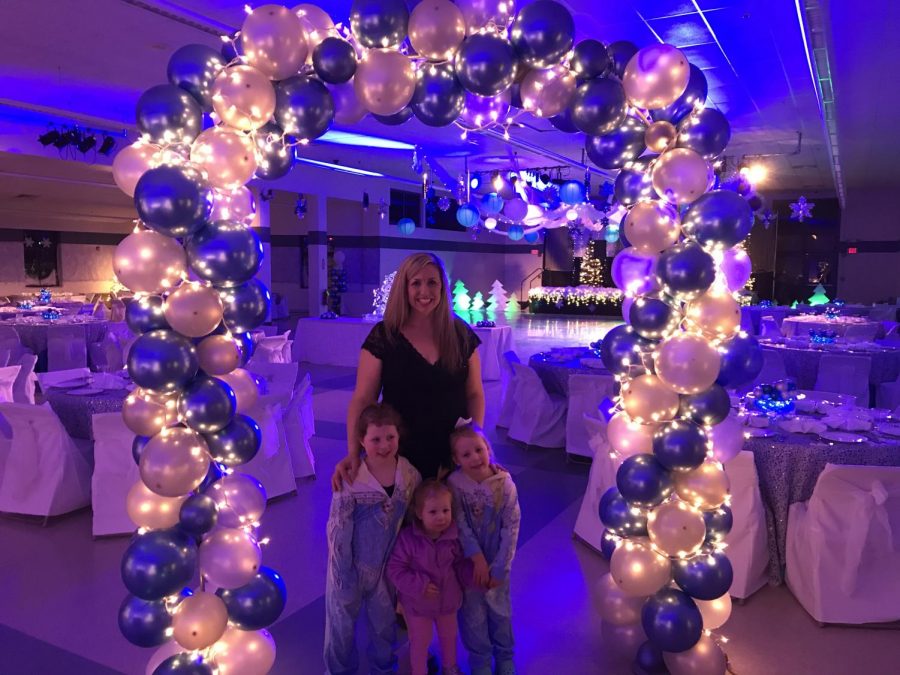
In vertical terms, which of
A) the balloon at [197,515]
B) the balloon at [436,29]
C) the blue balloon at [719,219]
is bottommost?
the balloon at [197,515]

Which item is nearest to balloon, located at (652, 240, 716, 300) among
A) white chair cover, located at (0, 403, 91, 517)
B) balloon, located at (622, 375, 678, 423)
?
balloon, located at (622, 375, 678, 423)

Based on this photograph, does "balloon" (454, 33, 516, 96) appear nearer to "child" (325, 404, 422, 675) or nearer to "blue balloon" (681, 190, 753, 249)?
"blue balloon" (681, 190, 753, 249)

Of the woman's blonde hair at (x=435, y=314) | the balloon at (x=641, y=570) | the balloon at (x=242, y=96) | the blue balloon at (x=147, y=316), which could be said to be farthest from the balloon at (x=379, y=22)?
the balloon at (x=641, y=570)

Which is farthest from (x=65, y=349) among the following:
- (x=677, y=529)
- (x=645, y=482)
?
(x=677, y=529)

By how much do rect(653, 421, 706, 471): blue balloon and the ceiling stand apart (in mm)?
4633

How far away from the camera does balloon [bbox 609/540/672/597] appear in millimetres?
2652

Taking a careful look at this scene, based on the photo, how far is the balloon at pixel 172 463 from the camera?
232cm

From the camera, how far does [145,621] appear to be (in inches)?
92.2

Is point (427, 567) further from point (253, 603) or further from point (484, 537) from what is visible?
point (253, 603)

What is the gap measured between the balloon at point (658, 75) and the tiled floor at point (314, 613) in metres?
2.39

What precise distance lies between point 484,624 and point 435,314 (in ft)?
4.14

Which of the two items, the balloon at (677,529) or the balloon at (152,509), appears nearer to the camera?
the balloon at (152,509)

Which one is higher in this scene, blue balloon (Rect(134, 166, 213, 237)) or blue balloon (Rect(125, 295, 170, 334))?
blue balloon (Rect(134, 166, 213, 237))

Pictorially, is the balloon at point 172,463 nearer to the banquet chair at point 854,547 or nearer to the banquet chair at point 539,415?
the banquet chair at point 854,547
